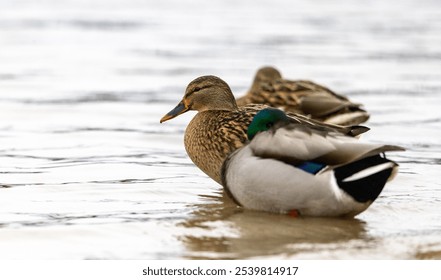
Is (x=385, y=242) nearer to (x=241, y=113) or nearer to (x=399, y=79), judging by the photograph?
(x=241, y=113)

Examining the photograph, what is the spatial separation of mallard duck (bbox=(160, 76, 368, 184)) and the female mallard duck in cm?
47

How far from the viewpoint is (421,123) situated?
11.1m

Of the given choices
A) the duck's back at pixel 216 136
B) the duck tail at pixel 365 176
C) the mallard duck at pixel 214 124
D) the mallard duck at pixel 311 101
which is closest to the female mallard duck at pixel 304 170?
the duck tail at pixel 365 176

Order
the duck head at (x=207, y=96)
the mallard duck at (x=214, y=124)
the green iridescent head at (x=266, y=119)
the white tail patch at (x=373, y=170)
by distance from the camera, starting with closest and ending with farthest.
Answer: the white tail patch at (x=373, y=170) < the green iridescent head at (x=266, y=119) < the mallard duck at (x=214, y=124) < the duck head at (x=207, y=96)

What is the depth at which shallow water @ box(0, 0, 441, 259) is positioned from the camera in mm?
6168

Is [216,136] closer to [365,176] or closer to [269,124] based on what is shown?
[269,124]

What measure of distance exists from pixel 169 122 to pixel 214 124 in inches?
146

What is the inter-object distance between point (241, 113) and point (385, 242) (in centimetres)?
189

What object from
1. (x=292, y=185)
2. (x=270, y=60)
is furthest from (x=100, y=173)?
(x=270, y=60)

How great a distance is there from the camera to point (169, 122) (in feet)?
37.1

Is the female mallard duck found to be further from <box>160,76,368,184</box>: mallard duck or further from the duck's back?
the duck's back

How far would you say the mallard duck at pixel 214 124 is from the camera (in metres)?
7.37

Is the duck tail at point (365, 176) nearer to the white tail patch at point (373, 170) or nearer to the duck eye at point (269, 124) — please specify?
the white tail patch at point (373, 170)

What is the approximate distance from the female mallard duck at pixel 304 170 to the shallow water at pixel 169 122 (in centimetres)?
14
